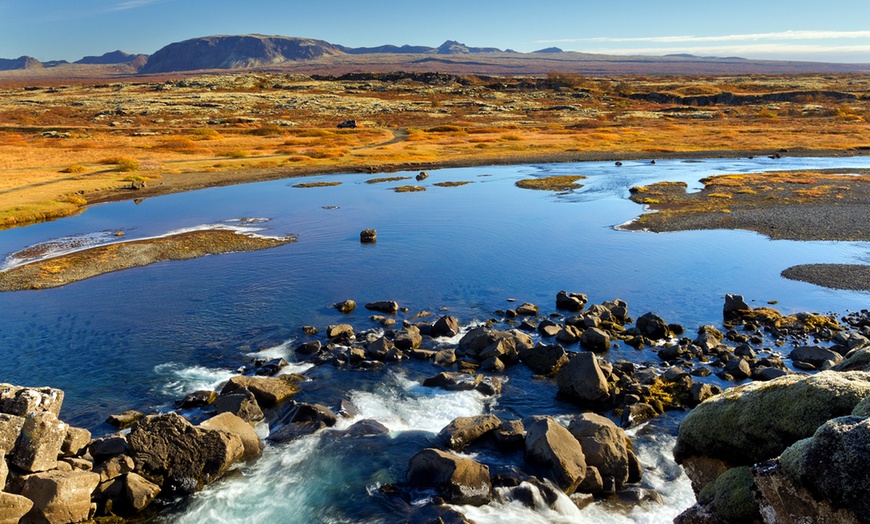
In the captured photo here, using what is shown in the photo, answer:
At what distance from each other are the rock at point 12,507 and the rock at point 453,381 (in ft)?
43.4

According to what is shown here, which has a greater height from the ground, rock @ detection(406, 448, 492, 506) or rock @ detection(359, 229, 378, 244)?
rock @ detection(359, 229, 378, 244)

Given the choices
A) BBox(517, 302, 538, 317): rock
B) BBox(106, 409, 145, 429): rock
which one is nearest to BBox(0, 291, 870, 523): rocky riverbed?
BBox(106, 409, 145, 429): rock

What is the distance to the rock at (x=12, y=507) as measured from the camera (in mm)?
14562

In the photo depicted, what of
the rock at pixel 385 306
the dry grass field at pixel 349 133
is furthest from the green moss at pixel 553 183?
the rock at pixel 385 306

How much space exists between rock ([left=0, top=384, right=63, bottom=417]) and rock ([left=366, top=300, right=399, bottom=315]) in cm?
1660

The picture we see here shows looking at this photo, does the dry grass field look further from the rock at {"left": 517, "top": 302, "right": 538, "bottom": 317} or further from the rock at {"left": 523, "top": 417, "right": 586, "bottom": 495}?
the rock at {"left": 523, "top": 417, "right": 586, "bottom": 495}

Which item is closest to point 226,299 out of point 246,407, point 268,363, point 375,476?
point 268,363

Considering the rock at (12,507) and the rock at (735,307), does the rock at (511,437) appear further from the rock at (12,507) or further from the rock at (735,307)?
the rock at (735,307)

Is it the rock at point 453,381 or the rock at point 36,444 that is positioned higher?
the rock at point 36,444

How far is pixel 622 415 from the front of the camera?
2119 centimetres

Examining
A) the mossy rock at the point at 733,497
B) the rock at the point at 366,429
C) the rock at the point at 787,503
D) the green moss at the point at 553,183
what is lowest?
the rock at the point at 366,429

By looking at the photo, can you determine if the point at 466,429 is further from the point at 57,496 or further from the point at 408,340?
the point at 57,496

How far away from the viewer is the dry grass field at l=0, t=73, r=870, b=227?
7481 centimetres

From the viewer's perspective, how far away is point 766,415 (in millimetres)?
13109
